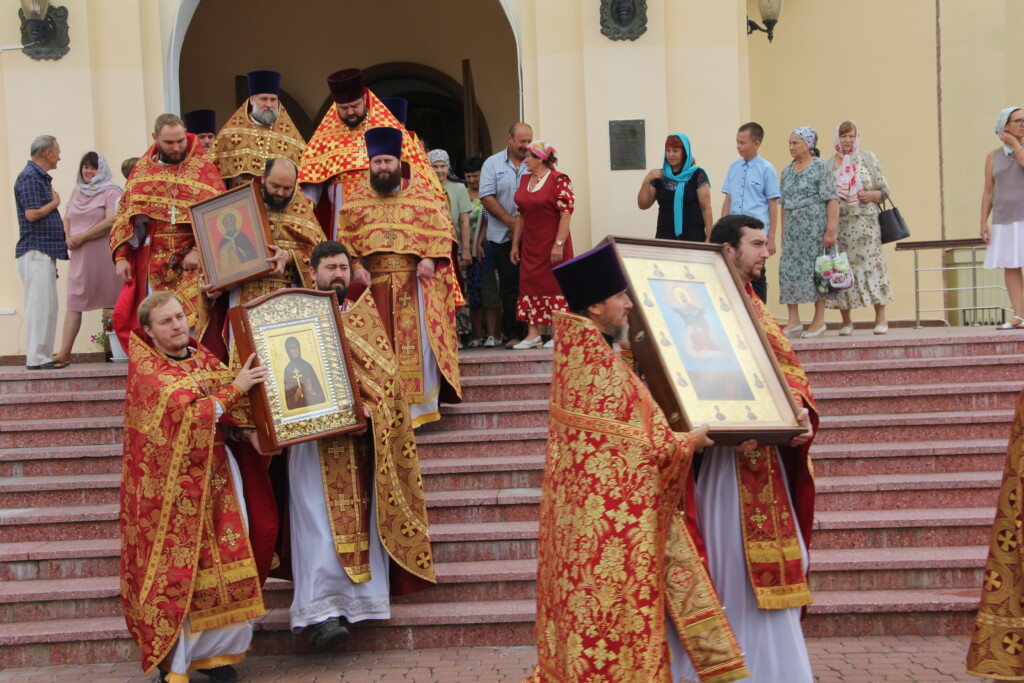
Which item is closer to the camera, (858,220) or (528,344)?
(528,344)

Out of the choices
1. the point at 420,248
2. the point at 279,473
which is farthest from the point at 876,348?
the point at 279,473

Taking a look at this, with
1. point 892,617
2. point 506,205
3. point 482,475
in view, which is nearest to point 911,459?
point 892,617

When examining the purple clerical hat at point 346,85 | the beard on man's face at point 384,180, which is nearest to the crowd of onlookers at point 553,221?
the purple clerical hat at point 346,85

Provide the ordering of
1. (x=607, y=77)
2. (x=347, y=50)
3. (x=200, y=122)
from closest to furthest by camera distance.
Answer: (x=200, y=122) → (x=607, y=77) → (x=347, y=50)

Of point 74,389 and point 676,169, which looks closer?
point 74,389

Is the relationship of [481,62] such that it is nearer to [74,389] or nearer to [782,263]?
[782,263]

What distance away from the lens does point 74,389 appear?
832cm

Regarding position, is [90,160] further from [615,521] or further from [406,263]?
[615,521]

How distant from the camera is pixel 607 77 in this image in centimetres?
1035

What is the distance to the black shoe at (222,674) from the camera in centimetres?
548

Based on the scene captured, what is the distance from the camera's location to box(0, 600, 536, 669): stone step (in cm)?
594

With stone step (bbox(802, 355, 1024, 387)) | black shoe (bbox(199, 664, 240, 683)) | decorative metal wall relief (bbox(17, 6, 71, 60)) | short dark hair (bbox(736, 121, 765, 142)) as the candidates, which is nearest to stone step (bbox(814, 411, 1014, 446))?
stone step (bbox(802, 355, 1024, 387))

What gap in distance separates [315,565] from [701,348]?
2563 millimetres

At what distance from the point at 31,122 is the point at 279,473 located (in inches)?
235
